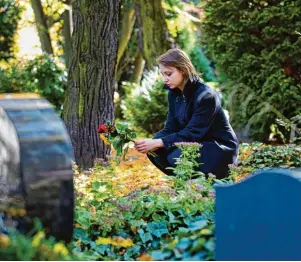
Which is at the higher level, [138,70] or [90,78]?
[90,78]

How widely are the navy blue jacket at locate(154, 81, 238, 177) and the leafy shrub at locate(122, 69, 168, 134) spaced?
6326mm

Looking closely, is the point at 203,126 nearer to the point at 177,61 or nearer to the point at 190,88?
the point at 190,88

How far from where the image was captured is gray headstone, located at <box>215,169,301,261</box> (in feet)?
11.1

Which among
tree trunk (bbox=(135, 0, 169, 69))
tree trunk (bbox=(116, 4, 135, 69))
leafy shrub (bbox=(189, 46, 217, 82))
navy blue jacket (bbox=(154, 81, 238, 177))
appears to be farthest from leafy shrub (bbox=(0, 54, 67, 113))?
leafy shrub (bbox=(189, 46, 217, 82))

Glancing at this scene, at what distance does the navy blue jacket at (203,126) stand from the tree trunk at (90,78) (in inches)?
60.3

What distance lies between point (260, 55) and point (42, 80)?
435 centimetres

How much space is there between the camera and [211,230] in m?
3.90

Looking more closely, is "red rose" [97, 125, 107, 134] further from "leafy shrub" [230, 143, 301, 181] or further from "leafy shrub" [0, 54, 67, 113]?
"leafy shrub" [0, 54, 67, 113]

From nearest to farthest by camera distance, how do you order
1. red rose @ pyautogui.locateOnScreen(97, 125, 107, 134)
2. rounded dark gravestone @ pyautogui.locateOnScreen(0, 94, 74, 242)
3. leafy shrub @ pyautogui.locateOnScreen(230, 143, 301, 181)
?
rounded dark gravestone @ pyautogui.locateOnScreen(0, 94, 74, 242) → red rose @ pyautogui.locateOnScreen(97, 125, 107, 134) → leafy shrub @ pyautogui.locateOnScreen(230, 143, 301, 181)

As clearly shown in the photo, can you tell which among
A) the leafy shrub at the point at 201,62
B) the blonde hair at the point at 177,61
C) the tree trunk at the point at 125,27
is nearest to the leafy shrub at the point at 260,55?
the tree trunk at the point at 125,27

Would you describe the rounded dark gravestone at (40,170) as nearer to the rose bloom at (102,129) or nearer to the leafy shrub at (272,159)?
the rose bloom at (102,129)

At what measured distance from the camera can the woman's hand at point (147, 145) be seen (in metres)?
5.84

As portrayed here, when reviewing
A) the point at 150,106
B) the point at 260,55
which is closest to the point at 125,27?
the point at 150,106

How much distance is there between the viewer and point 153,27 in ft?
45.9
